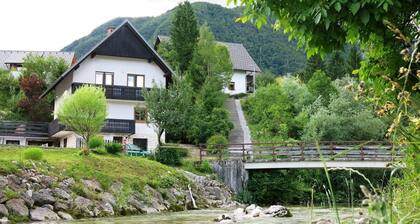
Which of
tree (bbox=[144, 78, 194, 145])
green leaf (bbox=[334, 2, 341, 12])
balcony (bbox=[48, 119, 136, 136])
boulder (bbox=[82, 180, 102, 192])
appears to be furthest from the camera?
balcony (bbox=[48, 119, 136, 136])

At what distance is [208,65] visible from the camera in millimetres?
54406

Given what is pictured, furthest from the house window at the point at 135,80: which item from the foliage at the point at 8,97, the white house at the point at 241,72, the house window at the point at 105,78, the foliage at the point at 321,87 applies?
the white house at the point at 241,72

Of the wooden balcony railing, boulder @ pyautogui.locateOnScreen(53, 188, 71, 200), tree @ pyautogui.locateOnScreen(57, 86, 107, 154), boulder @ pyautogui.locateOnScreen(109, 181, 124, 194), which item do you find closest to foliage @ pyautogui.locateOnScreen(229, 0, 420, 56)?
boulder @ pyautogui.locateOnScreen(53, 188, 71, 200)

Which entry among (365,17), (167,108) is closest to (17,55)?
(167,108)

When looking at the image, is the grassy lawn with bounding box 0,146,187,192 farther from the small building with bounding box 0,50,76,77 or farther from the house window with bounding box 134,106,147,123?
the small building with bounding box 0,50,76,77

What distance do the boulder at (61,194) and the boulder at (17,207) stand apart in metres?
2.08

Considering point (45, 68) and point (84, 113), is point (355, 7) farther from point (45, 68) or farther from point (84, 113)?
point (45, 68)

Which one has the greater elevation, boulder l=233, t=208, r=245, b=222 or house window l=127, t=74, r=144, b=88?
house window l=127, t=74, r=144, b=88

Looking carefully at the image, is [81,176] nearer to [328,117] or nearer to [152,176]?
[152,176]

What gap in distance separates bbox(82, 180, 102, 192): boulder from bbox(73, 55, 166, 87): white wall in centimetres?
1918

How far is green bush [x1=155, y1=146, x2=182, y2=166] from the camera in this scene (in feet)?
107

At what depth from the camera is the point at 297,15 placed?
607 cm

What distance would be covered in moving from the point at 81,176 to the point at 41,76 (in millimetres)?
32782

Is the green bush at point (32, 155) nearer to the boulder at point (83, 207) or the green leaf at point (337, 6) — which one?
the boulder at point (83, 207)
